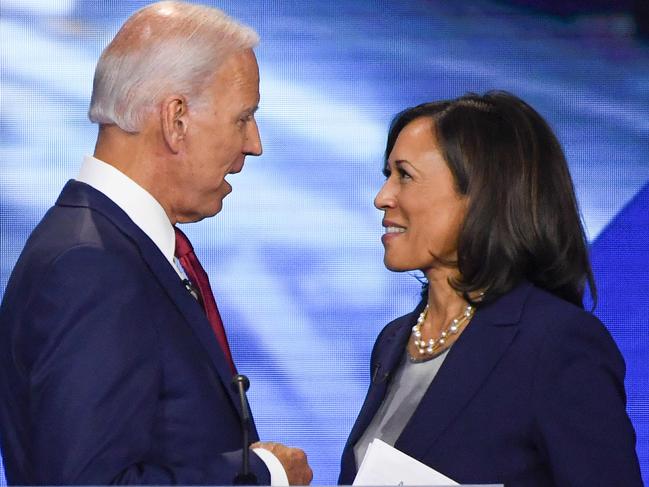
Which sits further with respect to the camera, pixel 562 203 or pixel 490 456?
pixel 562 203

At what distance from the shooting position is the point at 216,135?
2.25 metres

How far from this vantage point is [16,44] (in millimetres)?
4090

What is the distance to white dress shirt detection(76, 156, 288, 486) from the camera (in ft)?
7.04

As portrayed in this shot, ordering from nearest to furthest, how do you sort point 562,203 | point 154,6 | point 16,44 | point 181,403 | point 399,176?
point 181,403
point 154,6
point 562,203
point 399,176
point 16,44

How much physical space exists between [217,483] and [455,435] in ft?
1.70

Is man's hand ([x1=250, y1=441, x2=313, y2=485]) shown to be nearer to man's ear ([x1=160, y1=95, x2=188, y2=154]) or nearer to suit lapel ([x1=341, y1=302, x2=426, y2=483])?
suit lapel ([x1=341, y1=302, x2=426, y2=483])

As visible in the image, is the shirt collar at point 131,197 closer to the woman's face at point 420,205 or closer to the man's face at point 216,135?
the man's face at point 216,135

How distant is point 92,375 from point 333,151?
2310 millimetres

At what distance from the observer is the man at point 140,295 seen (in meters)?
1.90

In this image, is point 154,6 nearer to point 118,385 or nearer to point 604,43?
point 118,385

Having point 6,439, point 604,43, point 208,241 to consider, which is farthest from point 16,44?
point 6,439

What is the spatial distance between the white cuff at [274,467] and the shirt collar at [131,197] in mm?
376

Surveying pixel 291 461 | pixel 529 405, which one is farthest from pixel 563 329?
pixel 291 461

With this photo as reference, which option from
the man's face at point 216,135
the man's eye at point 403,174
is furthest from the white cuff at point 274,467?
the man's eye at point 403,174
